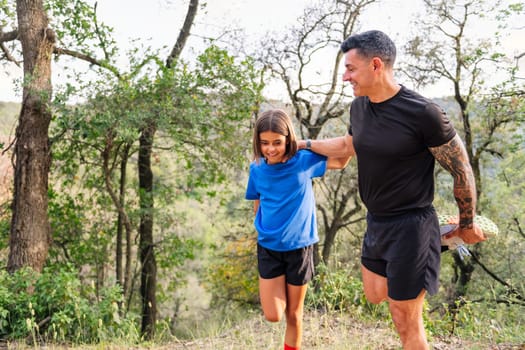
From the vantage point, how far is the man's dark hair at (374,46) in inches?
103

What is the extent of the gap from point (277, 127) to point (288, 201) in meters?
0.47

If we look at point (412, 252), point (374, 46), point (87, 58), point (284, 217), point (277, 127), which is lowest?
point (412, 252)

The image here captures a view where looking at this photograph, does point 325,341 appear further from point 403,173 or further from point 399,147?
point 399,147

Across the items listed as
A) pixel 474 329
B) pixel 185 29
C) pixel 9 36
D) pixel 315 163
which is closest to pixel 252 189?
pixel 315 163

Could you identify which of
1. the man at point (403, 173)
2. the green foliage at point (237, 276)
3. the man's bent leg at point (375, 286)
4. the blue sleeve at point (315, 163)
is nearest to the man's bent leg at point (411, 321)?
the man at point (403, 173)

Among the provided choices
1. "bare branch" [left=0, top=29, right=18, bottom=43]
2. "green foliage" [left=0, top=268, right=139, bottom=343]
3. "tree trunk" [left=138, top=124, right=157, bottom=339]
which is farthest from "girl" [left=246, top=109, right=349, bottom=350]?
"bare branch" [left=0, top=29, right=18, bottom=43]

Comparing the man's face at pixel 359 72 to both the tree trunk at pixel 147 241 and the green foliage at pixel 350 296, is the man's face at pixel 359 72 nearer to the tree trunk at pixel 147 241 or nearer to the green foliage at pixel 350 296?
the green foliage at pixel 350 296

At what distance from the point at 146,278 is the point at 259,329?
6510 mm

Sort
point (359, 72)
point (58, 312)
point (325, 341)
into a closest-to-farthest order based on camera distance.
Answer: point (359, 72)
point (325, 341)
point (58, 312)

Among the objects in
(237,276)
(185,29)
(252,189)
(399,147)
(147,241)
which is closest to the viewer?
(399,147)

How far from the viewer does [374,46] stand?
Result: 2604mm

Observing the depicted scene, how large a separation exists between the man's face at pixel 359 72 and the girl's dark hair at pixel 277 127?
0.57 m

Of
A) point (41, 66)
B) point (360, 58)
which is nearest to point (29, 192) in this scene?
point (41, 66)

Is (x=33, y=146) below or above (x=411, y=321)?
above
